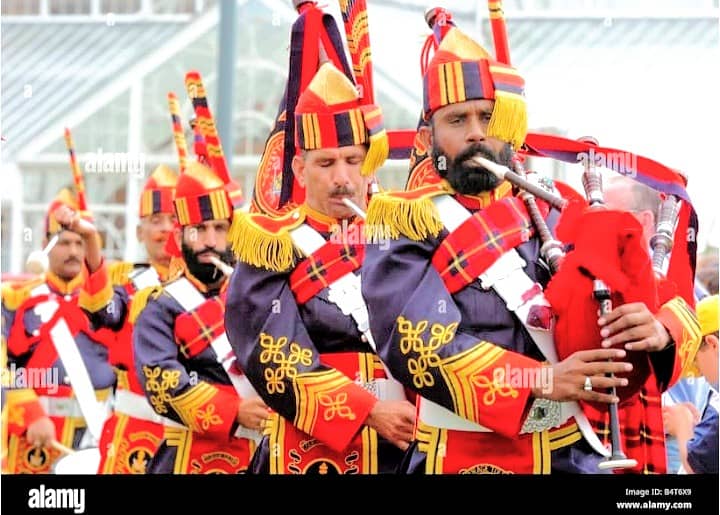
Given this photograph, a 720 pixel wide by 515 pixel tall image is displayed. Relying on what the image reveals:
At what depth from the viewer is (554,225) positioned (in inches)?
195

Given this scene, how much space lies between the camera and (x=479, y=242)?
4.87 meters

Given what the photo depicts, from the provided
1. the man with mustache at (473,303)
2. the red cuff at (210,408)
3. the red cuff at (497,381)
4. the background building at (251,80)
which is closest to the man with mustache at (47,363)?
the background building at (251,80)

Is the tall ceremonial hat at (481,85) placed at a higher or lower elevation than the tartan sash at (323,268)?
higher

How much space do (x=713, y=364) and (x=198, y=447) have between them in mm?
1714

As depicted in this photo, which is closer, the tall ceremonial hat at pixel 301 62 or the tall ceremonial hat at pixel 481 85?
the tall ceremonial hat at pixel 481 85

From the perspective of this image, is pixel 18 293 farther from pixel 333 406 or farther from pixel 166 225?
pixel 333 406

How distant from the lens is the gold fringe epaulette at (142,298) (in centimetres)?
668

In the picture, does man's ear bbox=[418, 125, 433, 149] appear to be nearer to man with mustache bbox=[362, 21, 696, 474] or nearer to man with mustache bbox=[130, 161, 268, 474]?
man with mustache bbox=[362, 21, 696, 474]

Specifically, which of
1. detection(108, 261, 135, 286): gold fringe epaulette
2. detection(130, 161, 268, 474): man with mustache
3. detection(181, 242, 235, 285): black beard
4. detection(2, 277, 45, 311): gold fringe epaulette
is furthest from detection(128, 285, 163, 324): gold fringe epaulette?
detection(2, 277, 45, 311): gold fringe epaulette

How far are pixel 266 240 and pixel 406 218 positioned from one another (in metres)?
0.78

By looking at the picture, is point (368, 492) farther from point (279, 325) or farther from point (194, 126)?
point (194, 126)

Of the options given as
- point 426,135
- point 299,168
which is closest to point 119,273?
point 299,168

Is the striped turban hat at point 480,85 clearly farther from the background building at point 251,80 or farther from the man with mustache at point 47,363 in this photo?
the man with mustache at point 47,363

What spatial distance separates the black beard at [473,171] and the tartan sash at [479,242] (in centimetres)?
6
